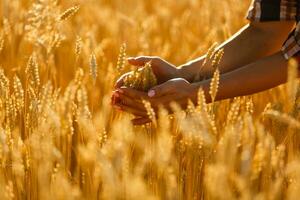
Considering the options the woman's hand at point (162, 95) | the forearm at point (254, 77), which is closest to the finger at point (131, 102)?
the woman's hand at point (162, 95)

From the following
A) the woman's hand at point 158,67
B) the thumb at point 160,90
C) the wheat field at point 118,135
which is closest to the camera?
the wheat field at point 118,135

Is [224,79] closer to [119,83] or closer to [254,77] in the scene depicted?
[254,77]

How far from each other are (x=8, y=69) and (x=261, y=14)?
691mm

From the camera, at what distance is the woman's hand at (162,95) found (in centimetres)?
133

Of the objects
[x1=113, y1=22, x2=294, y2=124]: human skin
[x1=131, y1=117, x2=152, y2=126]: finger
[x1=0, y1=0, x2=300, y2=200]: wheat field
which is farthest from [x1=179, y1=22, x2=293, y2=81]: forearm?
[x1=131, y1=117, x2=152, y2=126]: finger

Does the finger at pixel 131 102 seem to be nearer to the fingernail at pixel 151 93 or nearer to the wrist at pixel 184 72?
the fingernail at pixel 151 93

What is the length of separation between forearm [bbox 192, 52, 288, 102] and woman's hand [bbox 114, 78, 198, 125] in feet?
0.17

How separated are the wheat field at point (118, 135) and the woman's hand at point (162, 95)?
3 cm

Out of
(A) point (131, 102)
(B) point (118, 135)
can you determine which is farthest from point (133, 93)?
(B) point (118, 135)

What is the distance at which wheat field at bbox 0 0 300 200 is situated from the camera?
0.94 m

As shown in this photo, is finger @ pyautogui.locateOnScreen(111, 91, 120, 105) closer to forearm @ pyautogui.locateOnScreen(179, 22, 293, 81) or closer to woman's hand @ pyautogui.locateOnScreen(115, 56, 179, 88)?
woman's hand @ pyautogui.locateOnScreen(115, 56, 179, 88)

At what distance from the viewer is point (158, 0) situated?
9.73 ft

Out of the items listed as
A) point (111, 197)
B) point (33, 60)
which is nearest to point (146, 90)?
point (33, 60)

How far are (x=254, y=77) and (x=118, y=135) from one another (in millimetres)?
495
